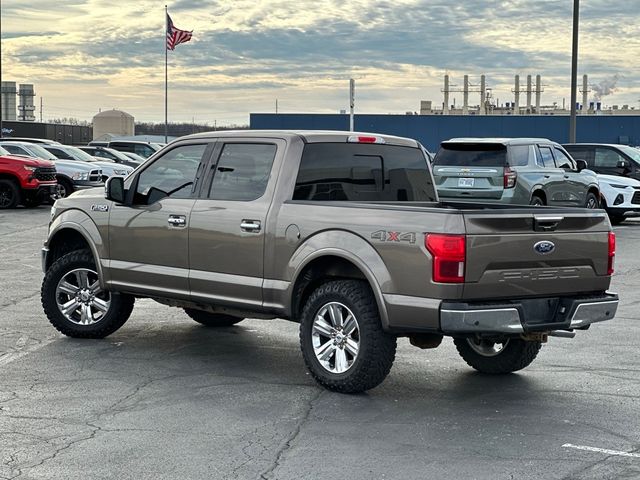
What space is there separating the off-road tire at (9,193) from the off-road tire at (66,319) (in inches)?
728

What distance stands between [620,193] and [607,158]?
1380 mm

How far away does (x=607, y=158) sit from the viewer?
1007 inches

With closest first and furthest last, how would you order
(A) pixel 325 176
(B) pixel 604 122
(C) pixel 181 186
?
(A) pixel 325 176 < (C) pixel 181 186 < (B) pixel 604 122

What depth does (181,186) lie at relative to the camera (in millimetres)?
9062

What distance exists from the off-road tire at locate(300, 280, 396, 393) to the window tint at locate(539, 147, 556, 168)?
14071 mm

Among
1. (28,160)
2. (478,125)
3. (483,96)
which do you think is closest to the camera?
(28,160)

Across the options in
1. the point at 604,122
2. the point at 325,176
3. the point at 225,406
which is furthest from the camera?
the point at 604,122

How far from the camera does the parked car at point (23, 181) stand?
90.2ft

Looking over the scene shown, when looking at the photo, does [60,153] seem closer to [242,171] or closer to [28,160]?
[28,160]

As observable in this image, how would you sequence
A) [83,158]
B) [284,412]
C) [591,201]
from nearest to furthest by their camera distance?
[284,412] < [591,201] < [83,158]

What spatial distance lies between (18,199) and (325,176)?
Result: 20.6 m

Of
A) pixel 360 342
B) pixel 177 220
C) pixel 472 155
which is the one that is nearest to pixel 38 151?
pixel 472 155

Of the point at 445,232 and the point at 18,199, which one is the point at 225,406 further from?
the point at 18,199

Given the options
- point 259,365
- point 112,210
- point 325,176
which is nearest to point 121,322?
point 112,210
